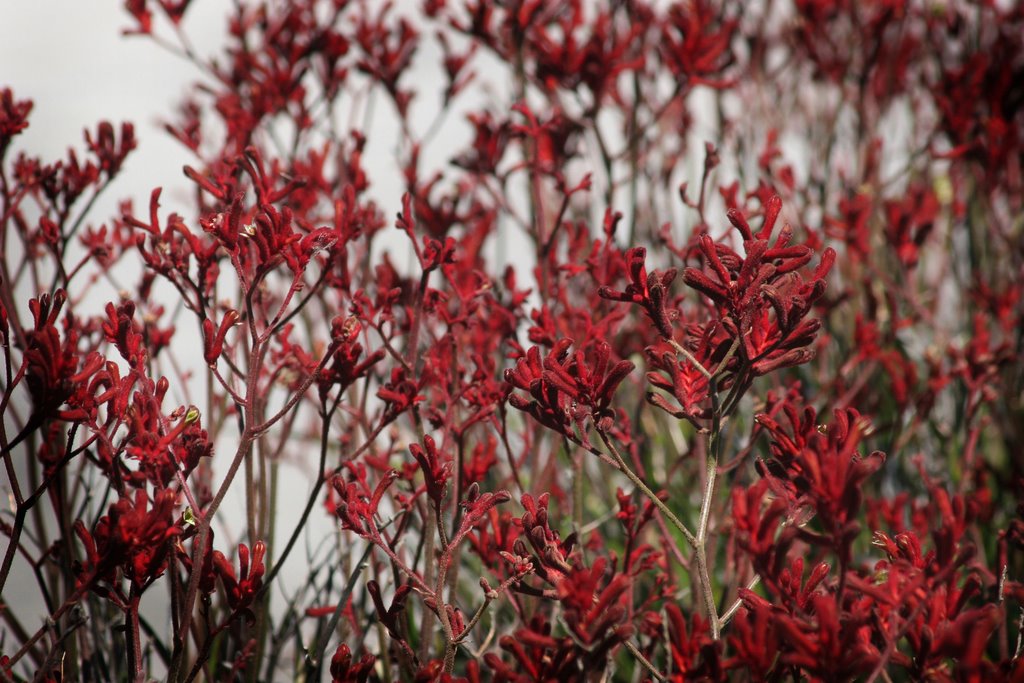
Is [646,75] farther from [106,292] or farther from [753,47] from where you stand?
[106,292]

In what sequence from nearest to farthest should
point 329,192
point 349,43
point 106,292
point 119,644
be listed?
point 119,644 → point 329,192 → point 349,43 → point 106,292

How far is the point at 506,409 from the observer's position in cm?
147

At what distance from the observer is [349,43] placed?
6.67 ft

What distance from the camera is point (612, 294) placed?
96cm

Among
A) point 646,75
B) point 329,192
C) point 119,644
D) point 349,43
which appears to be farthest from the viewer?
point 646,75

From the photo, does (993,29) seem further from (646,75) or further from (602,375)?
(602,375)

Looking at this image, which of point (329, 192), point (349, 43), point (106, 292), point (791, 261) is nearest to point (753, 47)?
point (349, 43)

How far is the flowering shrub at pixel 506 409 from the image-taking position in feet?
2.91

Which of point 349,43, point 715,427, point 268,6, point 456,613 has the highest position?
point 268,6

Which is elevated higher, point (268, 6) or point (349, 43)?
point (268, 6)

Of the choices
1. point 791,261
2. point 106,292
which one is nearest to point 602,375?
point 791,261

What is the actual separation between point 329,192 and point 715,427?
1.12 metres

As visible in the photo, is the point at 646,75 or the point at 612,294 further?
the point at 646,75

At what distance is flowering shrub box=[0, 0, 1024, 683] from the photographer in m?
0.89
